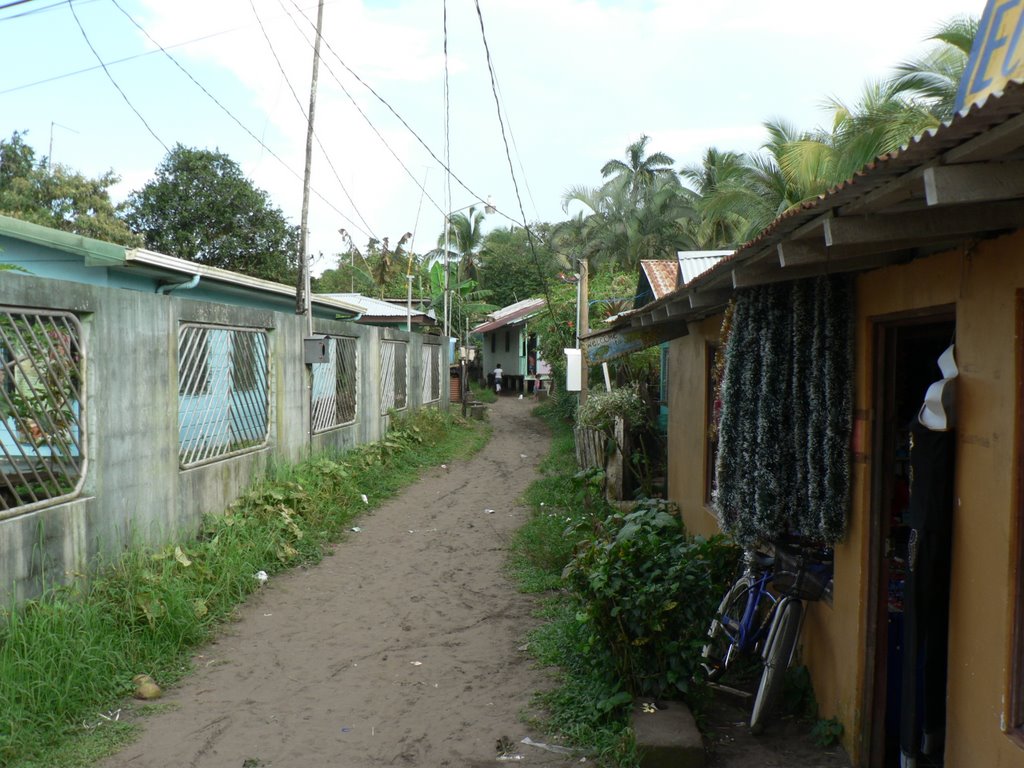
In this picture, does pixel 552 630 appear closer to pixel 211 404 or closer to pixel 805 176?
pixel 211 404

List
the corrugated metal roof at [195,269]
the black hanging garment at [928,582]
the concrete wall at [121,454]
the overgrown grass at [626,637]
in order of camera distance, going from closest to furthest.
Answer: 1. the black hanging garment at [928,582]
2. the overgrown grass at [626,637]
3. the concrete wall at [121,454]
4. the corrugated metal roof at [195,269]

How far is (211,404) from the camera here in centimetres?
828

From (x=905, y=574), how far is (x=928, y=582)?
698 millimetres

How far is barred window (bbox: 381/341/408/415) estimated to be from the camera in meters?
15.2

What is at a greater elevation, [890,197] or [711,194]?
[711,194]

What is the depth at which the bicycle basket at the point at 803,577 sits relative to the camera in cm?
466

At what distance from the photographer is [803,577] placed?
4.67m

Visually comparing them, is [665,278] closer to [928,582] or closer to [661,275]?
[661,275]

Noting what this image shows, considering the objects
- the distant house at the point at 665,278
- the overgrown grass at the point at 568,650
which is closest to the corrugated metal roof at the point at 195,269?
the overgrown grass at the point at 568,650

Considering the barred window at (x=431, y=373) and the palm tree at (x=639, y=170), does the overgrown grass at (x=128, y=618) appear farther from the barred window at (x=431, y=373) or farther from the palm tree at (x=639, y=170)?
the palm tree at (x=639, y=170)

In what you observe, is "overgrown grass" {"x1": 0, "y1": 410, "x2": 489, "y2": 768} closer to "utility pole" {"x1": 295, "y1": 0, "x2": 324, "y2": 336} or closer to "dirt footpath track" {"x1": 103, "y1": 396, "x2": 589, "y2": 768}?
"dirt footpath track" {"x1": 103, "y1": 396, "x2": 589, "y2": 768}

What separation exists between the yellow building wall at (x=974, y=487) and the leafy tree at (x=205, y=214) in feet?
78.7

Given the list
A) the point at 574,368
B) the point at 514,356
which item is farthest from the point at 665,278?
the point at 514,356

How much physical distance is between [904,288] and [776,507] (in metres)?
1.55
